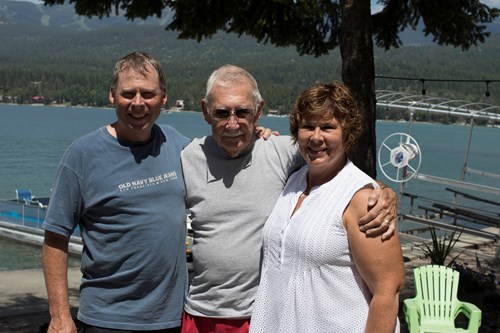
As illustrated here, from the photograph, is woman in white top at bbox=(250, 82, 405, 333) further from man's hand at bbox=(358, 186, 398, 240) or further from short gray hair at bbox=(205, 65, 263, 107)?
short gray hair at bbox=(205, 65, 263, 107)

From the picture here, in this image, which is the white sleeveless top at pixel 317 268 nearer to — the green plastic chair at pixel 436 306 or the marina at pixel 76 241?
the green plastic chair at pixel 436 306

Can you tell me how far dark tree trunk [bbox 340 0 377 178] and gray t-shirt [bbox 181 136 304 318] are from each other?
2.95 meters

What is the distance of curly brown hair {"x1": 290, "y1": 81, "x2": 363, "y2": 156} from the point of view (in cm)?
223

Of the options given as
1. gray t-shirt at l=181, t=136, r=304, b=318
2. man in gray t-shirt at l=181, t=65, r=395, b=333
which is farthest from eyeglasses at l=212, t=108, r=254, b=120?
gray t-shirt at l=181, t=136, r=304, b=318

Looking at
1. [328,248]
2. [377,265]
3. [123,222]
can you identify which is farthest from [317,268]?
[123,222]

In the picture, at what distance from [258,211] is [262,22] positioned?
3549 millimetres

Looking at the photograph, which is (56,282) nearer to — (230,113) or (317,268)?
(230,113)

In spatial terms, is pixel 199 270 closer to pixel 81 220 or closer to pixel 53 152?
pixel 81 220

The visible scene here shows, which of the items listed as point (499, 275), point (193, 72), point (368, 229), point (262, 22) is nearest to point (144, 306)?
point (368, 229)

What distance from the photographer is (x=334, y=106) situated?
223 centimetres

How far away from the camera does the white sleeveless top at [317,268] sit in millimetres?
2176

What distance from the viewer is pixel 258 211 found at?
97.7 inches

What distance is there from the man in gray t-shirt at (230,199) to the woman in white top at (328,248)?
0.14 metres

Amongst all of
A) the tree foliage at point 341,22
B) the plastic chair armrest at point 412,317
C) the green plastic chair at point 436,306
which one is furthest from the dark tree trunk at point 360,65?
the plastic chair armrest at point 412,317
